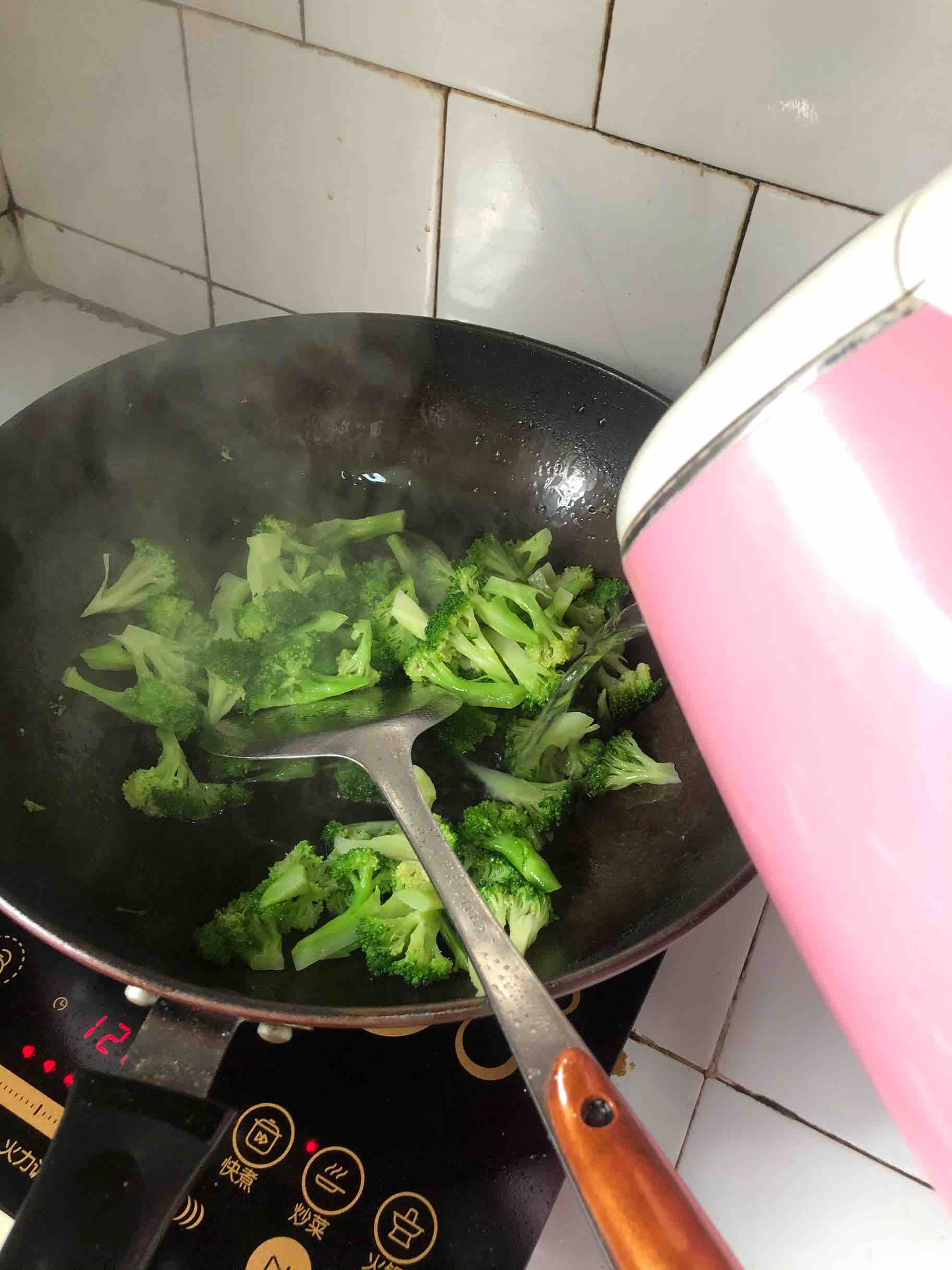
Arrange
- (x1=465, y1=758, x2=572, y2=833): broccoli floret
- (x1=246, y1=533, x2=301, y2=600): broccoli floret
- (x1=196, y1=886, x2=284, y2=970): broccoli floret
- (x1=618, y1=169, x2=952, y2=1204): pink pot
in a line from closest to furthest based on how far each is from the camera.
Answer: (x1=618, y1=169, x2=952, y2=1204): pink pot, (x1=196, y1=886, x2=284, y2=970): broccoli floret, (x1=465, y1=758, x2=572, y2=833): broccoli floret, (x1=246, y1=533, x2=301, y2=600): broccoli floret

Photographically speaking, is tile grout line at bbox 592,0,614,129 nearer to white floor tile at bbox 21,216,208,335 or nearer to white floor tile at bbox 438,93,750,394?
white floor tile at bbox 438,93,750,394

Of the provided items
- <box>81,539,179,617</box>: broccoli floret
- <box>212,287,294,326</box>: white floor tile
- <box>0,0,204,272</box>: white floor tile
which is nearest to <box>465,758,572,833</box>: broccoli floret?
<box>81,539,179,617</box>: broccoli floret

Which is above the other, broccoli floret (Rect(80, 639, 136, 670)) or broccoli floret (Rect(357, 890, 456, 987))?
broccoli floret (Rect(80, 639, 136, 670))

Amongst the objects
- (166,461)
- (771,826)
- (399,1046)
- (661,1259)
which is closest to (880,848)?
(771,826)

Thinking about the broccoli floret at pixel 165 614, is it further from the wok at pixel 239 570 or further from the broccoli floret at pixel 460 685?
the broccoli floret at pixel 460 685

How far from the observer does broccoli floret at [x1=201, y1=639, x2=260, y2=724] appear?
0.84 metres

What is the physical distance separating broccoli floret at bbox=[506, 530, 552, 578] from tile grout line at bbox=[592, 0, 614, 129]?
1.19 feet

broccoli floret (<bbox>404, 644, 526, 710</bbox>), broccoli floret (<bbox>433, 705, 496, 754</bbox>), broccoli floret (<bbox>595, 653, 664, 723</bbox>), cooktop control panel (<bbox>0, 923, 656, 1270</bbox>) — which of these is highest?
broccoli floret (<bbox>595, 653, 664, 723</bbox>)

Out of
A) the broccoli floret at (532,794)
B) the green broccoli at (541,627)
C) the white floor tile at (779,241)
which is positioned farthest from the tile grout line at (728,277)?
the broccoli floret at (532,794)

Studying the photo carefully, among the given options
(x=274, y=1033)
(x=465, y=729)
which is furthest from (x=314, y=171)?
(x=274, y=1033)

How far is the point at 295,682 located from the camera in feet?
2.75

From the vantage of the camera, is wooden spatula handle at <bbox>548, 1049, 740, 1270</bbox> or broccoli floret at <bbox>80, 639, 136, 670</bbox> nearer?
wooden spatula handle at <bbox>548, 1049, 740, 1270</bbox>

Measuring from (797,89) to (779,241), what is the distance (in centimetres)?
11

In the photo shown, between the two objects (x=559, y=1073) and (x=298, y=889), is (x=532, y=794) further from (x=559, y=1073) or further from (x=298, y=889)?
(x=559, y=1073)
